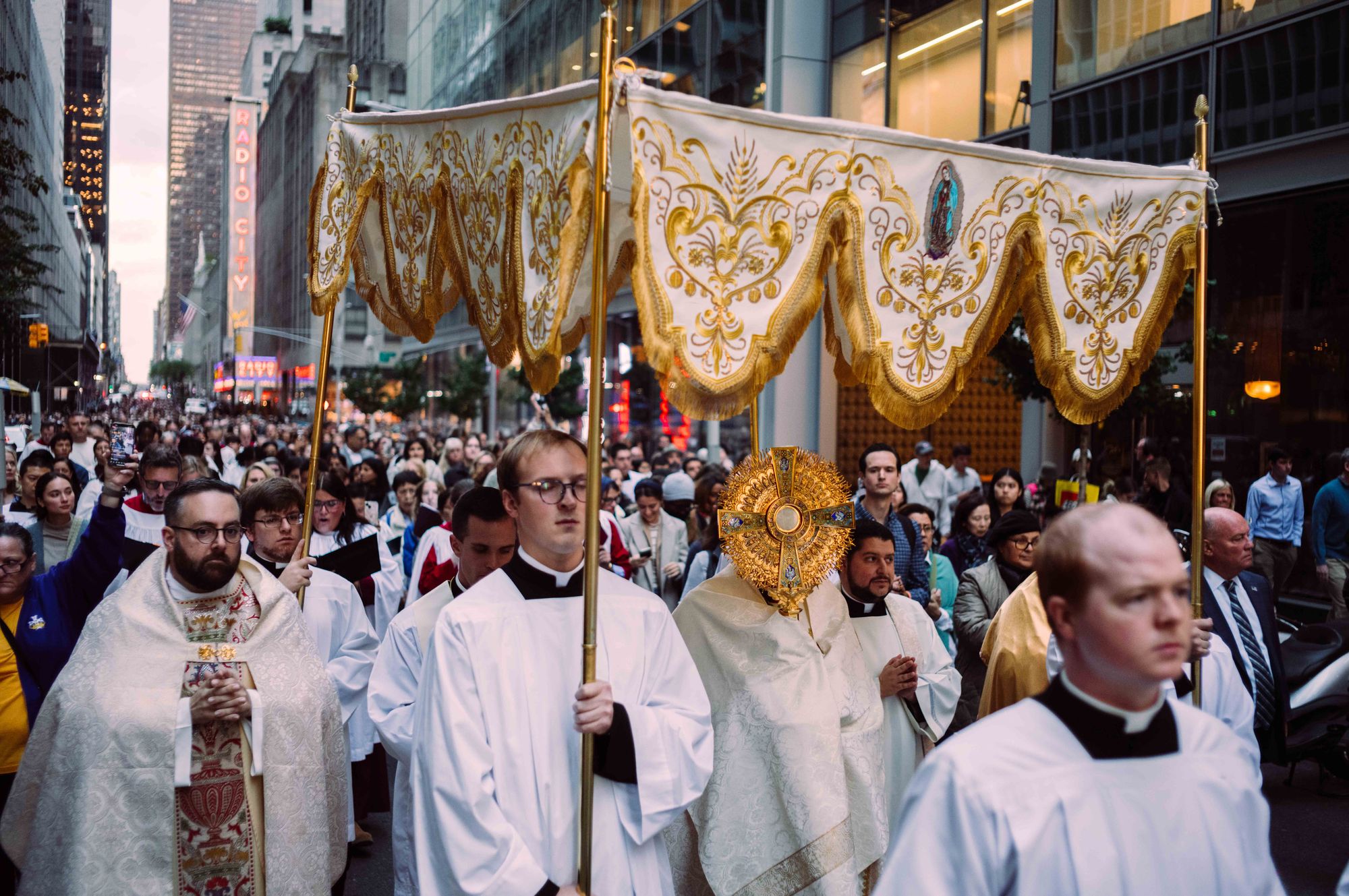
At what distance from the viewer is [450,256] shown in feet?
15.2

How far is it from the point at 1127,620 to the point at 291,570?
3.75m

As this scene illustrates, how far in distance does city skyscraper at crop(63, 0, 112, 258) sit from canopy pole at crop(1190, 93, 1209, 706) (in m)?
99.5

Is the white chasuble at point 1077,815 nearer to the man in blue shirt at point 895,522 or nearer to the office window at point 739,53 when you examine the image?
the man in blue shirt at point 895,522

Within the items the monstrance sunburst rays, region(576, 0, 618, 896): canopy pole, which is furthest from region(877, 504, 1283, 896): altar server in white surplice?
the monstrance sunburst rays

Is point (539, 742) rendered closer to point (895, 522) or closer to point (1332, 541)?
point (895, 522)

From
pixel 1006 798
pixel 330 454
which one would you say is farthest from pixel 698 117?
pixel 330 454

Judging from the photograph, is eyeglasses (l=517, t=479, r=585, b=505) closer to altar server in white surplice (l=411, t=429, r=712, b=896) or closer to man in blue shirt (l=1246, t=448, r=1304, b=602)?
altar server in white surplice (l=411, t=429, r=712, b=896)

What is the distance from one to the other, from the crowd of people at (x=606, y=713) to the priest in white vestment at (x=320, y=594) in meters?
0.01

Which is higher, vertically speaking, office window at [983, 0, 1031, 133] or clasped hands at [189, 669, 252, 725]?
office window at [983, 0, 1031, 133]

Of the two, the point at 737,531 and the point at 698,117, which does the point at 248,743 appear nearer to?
the point at 737,531

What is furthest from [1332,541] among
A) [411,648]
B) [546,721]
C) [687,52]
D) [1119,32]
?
[687,52]

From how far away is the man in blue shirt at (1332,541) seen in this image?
10.7 m

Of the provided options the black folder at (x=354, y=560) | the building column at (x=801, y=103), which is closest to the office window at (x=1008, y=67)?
the building column at (x=801, y=103)

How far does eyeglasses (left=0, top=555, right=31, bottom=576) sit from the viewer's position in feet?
14.7
